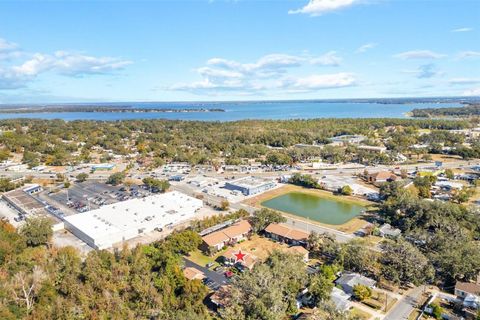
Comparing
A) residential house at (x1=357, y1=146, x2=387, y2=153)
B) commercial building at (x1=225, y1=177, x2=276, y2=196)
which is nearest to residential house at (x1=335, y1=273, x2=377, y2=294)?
commercial building at (x1=225, y1=177, x2=276, y2=196)

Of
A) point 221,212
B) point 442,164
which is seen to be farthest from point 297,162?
point 221,212

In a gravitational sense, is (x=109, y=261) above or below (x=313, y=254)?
above

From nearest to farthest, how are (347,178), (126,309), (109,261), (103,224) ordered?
(126,309), (109,261), (103,224), (347,178)

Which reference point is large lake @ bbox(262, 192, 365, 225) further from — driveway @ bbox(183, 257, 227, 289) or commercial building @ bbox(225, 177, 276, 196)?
driveway @ bbox(183, 257, 227, 289)

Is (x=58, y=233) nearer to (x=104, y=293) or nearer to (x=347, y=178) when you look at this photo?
(x=104, y=293)

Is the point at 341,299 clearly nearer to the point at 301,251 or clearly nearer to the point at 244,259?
the point at 301,251

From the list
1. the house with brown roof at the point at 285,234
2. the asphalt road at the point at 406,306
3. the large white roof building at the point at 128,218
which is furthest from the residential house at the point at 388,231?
the large white roof building at the point at 128,218
